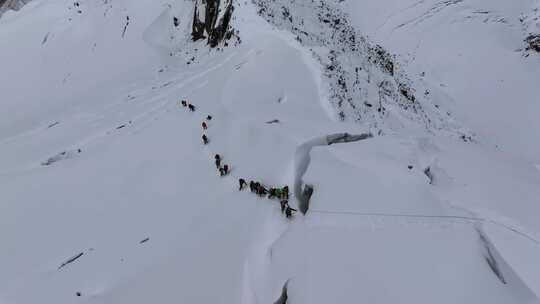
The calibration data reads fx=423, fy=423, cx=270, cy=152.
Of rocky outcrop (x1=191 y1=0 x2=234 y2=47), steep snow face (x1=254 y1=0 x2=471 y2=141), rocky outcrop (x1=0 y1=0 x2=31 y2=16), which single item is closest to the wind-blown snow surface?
steep snow face (x1=254 y1=0 x2=471 y2=141)

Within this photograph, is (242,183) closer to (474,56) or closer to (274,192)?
(274,192)

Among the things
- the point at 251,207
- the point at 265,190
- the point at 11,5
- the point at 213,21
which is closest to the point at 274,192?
the point at 265,190

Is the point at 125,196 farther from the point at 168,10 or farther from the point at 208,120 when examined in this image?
the point at 168,10

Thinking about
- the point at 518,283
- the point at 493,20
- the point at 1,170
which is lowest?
the point at 1,170

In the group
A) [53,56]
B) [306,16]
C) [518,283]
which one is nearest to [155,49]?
[53,56]

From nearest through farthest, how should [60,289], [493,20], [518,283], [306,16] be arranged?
[518,283] → [60,289] → [306,16] → [493,20]

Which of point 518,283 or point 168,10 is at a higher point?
point 168,10
